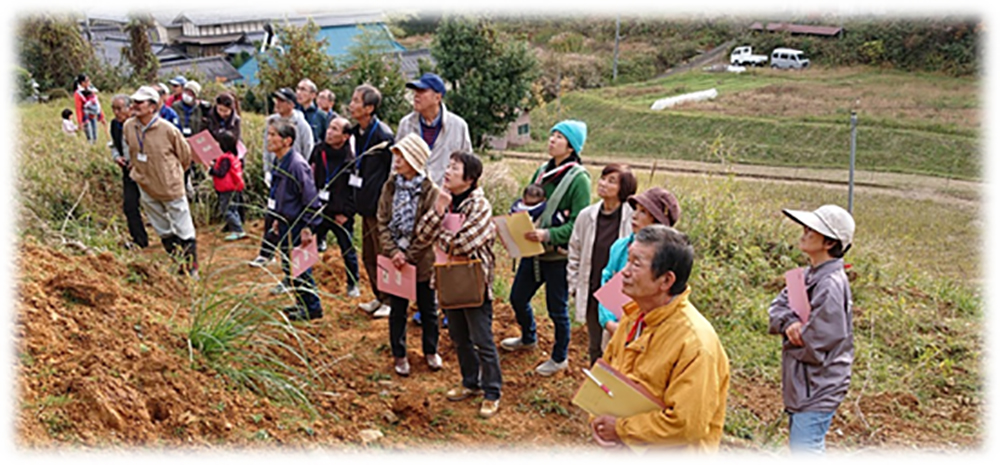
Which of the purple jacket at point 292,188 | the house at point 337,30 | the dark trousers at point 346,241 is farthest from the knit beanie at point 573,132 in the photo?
the house at point 337,30

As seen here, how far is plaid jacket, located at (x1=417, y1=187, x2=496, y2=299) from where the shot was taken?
4051mm

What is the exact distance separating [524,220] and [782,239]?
18.0ft

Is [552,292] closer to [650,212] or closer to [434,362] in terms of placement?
[434,362]

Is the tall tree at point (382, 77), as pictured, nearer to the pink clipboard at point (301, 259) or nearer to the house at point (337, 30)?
the pink clipboard at point (301, 259)

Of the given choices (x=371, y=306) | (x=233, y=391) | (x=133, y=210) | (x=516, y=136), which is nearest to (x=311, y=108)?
(x=133, y=210)

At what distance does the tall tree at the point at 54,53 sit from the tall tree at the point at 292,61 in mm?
12349

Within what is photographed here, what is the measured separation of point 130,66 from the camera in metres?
27.3

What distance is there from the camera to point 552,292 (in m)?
4.89

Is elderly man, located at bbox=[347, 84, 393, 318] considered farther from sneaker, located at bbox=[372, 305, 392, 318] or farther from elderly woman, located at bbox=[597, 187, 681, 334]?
elderly woman, located at bbox=[597, 187, 681, 334]

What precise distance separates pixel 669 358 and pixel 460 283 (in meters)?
1.78

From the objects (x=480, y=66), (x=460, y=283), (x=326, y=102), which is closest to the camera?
(x=460, y=283)

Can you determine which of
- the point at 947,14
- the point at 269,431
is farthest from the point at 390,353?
the point at 947,14

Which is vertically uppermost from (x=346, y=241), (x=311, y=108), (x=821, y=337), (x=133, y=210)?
(x=311, y=108)

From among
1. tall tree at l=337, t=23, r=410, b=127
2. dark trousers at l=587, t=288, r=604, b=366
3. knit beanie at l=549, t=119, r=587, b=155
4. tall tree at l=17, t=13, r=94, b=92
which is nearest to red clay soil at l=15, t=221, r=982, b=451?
dark trousers at l=587, t=288, r=604, b=366
